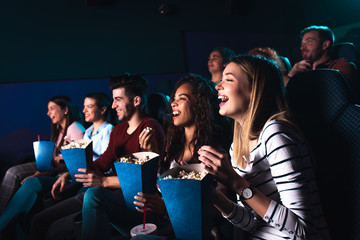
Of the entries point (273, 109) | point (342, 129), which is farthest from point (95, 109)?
point (342, 129)

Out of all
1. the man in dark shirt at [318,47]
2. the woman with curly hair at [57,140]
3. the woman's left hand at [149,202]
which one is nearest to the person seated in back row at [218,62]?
the man in dark shirt at [318,47]

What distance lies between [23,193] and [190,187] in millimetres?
1566

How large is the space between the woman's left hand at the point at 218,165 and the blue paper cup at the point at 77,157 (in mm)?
767

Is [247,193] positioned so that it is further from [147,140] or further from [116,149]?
[116,149]

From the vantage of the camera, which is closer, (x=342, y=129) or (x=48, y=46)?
(x=342, y=129)

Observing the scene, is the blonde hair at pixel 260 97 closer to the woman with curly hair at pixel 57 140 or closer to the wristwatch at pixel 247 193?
the wristwatch at pixel 247 193

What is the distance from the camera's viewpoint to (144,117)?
5.77 feet

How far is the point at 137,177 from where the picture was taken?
998 mm

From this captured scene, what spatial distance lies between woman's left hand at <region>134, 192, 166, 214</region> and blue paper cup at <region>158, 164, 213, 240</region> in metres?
0.23

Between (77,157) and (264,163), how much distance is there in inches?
35.9

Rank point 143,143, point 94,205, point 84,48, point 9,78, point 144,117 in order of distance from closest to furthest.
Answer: point 94,205 < point 143,143 < point 144,117 < point 9,78 < point 84,48

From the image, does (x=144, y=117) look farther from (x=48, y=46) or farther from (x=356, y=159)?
(x=48, y=46)

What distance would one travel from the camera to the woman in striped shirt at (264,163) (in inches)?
29.1

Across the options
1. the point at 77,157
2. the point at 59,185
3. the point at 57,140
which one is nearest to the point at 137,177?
the point at 77,157
